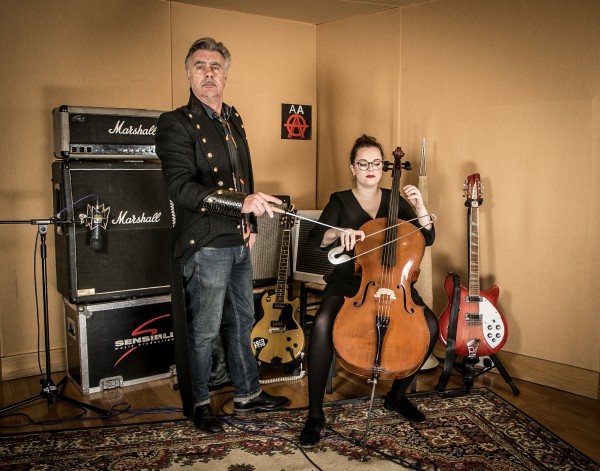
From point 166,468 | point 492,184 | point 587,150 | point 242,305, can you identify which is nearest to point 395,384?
point 242,305

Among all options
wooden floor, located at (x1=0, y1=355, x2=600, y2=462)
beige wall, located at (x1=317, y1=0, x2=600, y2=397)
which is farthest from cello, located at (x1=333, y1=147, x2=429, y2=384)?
beige wall, located at (x1=317, y1=0, x2=600, y2=397)

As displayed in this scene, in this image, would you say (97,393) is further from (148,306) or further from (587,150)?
(587,150)

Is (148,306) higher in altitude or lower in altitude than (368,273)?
lower

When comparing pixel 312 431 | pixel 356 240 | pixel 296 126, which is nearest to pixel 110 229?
pixel 356 240

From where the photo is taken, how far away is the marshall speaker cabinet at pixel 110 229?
9.45 feet

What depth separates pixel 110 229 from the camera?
2980 mm

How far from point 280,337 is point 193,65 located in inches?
60.0

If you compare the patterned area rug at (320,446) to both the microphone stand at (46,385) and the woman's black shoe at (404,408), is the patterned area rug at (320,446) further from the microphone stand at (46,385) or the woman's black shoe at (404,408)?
the microphone stand at (46,385)

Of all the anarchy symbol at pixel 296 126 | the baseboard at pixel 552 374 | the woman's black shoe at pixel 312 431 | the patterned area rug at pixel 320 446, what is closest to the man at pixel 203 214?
the patterned area rug at pixel 320 446

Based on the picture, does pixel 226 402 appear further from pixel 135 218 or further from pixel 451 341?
pixel 451 341

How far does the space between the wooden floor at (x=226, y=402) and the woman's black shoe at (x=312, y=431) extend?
0.37 metres

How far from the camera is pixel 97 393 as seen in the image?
119 inches

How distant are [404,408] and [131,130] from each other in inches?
73.8

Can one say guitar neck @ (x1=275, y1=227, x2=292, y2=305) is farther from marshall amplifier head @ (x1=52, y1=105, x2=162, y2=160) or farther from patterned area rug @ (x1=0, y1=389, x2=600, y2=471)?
marshall amplifier head @ (x1=52, y1=105, x2=162, y2=160)
